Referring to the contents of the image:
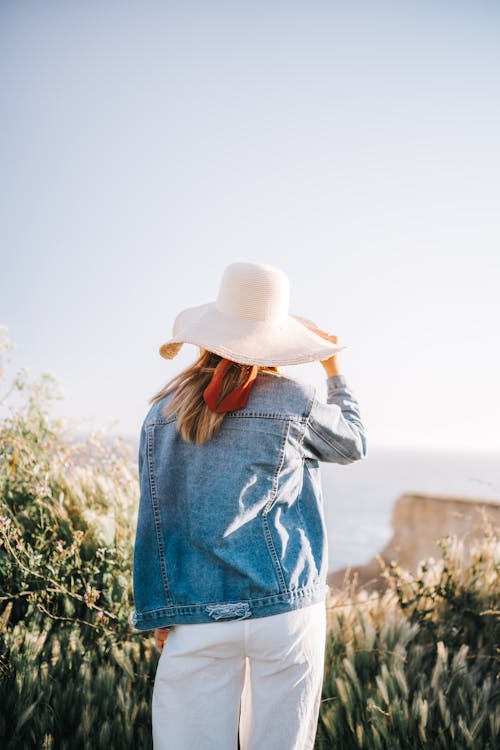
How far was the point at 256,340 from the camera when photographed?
1.94m

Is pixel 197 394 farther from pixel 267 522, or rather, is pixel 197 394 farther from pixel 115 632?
pixel 115 632

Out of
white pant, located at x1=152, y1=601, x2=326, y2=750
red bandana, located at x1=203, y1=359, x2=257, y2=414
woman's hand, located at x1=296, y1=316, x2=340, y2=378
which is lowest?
white pant, located at x1=152, y1=601, x2=326, y2=750

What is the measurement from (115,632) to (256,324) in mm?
2028

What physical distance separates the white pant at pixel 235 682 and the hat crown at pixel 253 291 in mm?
1011

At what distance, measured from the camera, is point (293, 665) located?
1779 mm

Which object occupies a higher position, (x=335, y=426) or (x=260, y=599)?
(x=335, y=426)

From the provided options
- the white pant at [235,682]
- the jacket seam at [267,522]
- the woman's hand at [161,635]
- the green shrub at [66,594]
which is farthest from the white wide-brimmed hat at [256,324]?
the green shrub at [66,594]

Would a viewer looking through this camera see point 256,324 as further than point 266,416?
Yes

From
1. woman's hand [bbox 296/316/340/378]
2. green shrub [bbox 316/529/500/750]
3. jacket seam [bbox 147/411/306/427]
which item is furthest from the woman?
green shrub [bbox 316/529/500/750]

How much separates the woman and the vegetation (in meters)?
0.90

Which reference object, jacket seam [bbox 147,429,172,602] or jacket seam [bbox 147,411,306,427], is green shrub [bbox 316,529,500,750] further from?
jacket seam [bbox 147,411,306,427]

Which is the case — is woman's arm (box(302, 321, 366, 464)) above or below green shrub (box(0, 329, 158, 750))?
above

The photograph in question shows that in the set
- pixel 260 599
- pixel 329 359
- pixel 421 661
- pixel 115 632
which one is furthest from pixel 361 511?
pixel 260 599

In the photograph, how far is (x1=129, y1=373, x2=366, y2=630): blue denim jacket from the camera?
1.80 meters
